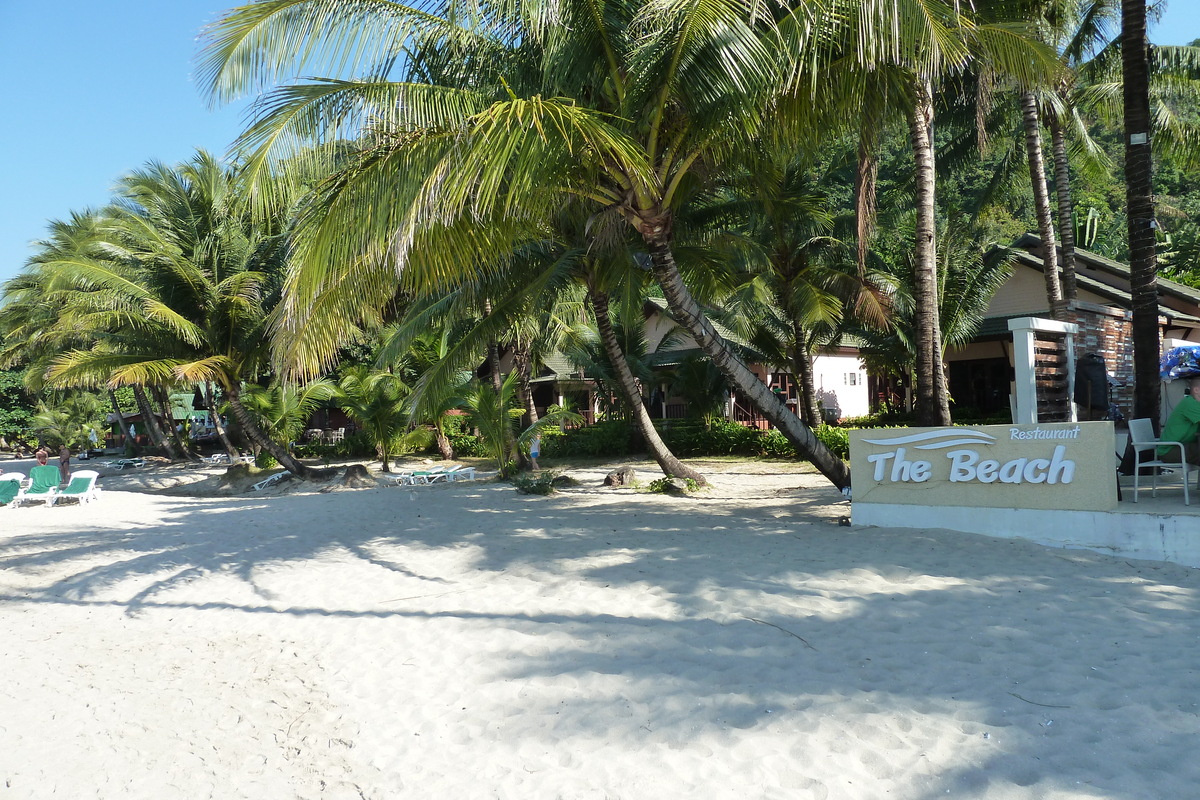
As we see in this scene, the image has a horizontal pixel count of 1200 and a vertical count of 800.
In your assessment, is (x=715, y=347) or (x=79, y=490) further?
(x=79, y=490)

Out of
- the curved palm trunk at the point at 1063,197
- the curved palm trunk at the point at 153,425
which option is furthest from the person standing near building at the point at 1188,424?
the curved palm trunk at the point at 153,425

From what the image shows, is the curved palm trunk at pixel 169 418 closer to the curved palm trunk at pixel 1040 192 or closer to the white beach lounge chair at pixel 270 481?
the white beach lounge chair at pixel 270 481

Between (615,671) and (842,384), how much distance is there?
22.6 m

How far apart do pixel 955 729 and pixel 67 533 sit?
12050mm

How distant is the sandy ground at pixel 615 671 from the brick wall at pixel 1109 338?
18.7 feet

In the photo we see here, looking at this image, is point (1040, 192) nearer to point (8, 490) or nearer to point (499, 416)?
point (499, 416)

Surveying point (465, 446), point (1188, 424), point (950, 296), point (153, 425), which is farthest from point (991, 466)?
point (153, 425)

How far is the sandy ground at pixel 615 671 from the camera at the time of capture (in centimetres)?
361

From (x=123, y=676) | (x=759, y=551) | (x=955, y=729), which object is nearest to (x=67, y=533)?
(x=123, y=676)

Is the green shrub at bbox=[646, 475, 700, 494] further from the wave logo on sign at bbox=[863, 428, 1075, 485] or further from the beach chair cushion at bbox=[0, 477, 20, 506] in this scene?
the beach chair cushion at bbox=[0, 477, 20, 506]

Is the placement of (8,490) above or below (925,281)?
below

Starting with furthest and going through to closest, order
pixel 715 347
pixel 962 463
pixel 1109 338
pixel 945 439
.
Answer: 1. pixel 1109 338
2. pixel 715 347
3. pixel 945 439
4. pixel 962 463

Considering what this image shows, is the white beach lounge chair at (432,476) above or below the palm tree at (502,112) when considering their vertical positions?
below

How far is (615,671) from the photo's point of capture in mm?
4727
